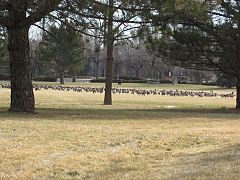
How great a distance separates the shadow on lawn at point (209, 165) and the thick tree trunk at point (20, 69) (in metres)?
9.48

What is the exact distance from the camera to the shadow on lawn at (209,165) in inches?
272

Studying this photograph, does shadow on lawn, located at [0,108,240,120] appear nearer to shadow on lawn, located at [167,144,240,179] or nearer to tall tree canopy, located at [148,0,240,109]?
tall tree canopy, located at [148,0,240,109]

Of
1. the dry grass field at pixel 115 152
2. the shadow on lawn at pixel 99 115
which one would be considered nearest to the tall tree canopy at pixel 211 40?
the shadow on lawn at pixel 99 115

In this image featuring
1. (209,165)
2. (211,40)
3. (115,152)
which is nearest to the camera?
(209,165)

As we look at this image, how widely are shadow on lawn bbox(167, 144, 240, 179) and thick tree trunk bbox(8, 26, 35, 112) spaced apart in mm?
9481

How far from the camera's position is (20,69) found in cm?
1734

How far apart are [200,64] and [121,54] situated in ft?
273

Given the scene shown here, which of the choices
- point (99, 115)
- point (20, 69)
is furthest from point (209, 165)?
point (20, 69)

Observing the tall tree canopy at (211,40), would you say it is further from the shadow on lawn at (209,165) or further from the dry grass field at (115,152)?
the shadow on lawn at (209,165)

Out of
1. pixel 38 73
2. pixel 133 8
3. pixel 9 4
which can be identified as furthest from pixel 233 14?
pixel 38 73

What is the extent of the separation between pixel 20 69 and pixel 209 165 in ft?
35.7

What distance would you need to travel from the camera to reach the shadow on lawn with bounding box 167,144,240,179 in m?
6.91

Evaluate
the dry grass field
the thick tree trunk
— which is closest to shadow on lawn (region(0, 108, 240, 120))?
the thick tree trunk

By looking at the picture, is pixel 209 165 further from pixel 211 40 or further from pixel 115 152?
pixel 211 40
